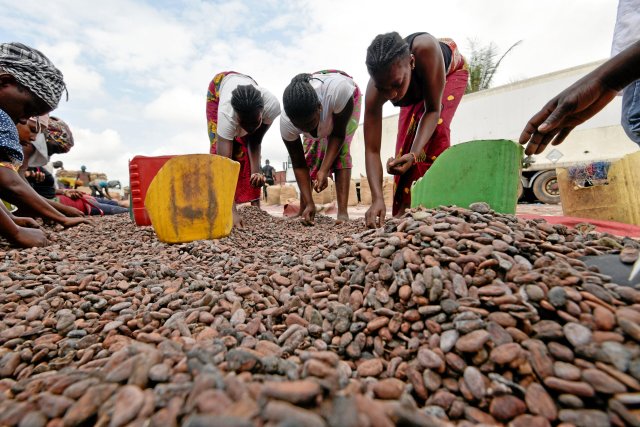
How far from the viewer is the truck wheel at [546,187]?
557cm

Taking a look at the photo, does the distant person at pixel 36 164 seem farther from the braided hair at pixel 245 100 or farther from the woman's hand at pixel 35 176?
the braided hair at pixel 245 100

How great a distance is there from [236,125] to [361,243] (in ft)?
5.62

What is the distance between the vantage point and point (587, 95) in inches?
39.2

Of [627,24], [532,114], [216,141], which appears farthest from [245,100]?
[532,114]

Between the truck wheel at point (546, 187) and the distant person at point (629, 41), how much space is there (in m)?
4.88

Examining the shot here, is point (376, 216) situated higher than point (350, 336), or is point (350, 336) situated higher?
point (376, 216)

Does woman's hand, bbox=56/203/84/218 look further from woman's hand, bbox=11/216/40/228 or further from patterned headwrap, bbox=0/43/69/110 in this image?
patterned headwrap, bbox=0/43/69/110

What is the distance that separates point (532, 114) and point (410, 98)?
17.4ft

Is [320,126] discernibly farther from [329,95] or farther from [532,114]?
[532,114]

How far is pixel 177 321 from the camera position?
84 centimetres

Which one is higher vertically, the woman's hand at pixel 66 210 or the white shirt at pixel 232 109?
the white shirt at pixel 232 109

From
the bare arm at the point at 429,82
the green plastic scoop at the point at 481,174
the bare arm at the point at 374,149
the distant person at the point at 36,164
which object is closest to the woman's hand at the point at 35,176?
the distant person at the point at 36,164

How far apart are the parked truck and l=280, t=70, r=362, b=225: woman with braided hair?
4.05 metres

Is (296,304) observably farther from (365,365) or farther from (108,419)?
(108,419)
